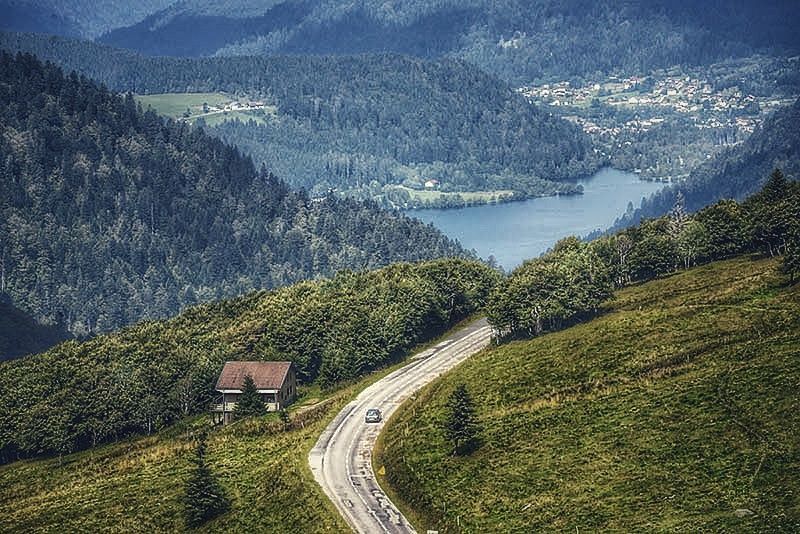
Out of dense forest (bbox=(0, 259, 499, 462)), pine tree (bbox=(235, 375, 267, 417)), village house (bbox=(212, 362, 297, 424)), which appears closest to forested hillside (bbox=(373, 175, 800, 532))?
dense forest (bbox=(0, 259, 499, 462))

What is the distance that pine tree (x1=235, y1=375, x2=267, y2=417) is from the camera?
120m

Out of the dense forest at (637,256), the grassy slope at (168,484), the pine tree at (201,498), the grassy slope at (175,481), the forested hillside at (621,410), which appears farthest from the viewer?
the dense forest at (637,256)

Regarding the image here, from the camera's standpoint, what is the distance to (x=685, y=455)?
79.4 m

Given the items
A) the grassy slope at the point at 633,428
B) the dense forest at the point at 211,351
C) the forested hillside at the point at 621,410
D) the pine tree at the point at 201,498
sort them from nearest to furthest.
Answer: the grassy slope at the point at 633,428 → the forested hillside at the point at 621,410 → the pine tree at the point at 201,498 → the dense forest at the point at 211,351

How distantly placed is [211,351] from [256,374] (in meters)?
16.8

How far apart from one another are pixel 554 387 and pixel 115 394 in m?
54.8

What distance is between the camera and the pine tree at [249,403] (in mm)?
120062

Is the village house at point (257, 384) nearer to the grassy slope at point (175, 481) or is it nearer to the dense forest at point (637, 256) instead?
the grassy slope at point (175, 481)

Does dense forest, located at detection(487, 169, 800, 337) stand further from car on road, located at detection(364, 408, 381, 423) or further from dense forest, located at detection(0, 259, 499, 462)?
car on road, located at detection(364, 408, 381, 423)

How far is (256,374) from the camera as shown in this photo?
126m

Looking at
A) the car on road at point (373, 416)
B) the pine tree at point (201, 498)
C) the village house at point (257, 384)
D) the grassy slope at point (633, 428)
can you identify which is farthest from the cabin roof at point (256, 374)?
the pine tree at point (201, 498)

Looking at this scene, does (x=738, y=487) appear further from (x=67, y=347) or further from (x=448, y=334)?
(x=67, y=347)

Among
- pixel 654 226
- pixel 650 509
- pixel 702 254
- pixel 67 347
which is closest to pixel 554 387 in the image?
pixel 650 509

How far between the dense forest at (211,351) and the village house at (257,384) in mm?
3977
